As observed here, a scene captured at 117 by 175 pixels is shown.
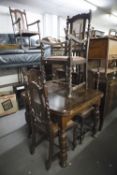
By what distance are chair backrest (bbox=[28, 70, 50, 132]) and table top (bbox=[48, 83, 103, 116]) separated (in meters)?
0.10

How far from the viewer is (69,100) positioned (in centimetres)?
161

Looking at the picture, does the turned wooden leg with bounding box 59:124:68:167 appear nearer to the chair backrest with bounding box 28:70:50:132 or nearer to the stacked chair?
the stacked chair

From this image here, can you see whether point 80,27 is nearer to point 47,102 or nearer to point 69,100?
point 69,100

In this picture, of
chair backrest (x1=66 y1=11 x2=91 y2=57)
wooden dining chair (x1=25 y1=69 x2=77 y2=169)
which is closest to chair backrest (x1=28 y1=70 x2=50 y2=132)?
wooden dining chair (x1=25 y1=69 x2=77 y2=169)

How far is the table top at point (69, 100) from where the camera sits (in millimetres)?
1391

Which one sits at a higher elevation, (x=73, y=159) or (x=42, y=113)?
(x=42, y=113)

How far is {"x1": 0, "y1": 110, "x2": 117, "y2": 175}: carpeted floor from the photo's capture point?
4.99 ft

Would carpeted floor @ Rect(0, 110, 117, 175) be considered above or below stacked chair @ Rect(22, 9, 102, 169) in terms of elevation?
below

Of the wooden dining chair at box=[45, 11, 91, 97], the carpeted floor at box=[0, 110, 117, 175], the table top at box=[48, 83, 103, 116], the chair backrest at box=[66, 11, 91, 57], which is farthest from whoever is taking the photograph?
the chair backrest at box=[66, 11, 91, 57]

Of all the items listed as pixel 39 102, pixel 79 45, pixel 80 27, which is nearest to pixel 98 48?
pixel 79 45

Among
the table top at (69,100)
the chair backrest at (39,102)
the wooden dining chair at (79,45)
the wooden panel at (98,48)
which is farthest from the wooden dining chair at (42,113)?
the wooden panel at (98,48)

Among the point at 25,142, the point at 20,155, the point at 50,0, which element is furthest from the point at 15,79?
the point at 50,0

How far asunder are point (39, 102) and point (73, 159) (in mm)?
817

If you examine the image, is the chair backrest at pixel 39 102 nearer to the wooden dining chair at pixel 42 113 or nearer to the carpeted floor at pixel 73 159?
the wooden dining chair at pixel 42 113
